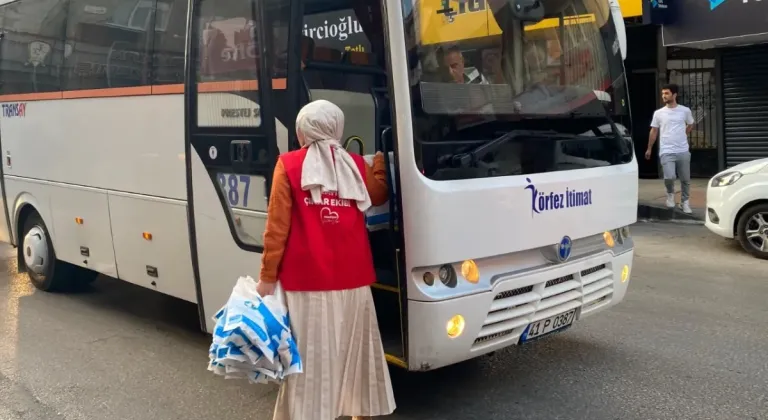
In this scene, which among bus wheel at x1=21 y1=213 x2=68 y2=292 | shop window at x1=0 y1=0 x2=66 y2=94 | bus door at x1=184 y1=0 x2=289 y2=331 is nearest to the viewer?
bus door at x1=184 y1=0 x2=289 y2=331

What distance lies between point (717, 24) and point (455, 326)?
10.8m

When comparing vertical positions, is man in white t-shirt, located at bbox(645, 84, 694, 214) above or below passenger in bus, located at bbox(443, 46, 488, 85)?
below

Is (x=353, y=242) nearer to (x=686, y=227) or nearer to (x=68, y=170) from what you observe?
(x=68, y=170)

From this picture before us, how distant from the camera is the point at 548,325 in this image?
4.40 m

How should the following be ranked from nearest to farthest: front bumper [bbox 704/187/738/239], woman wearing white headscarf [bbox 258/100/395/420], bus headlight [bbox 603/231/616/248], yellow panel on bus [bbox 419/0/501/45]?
woman wearing white headscarf [bbox 258/100/395/420] → yellow panel on bus [bbox 419/0/501/45] → bus headlight [bbox 603/231/616/248] → front bumper [bbox 704/187/738/239]

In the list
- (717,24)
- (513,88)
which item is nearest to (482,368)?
(513,88)

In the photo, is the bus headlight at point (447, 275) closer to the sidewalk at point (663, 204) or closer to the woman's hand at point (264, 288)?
the woman's hand at point (264, 288)

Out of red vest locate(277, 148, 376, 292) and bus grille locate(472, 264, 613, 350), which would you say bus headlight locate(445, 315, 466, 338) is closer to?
bus grille locate(472, 264, 613, 350)

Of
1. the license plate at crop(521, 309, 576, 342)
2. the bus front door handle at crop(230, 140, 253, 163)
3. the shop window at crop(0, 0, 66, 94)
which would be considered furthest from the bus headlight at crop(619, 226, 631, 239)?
the shop window at crop(0, 0, 66, 94)

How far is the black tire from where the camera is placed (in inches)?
338

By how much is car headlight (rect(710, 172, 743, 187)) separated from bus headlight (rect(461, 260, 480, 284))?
20.2 ft

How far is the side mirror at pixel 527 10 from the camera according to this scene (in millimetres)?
4371

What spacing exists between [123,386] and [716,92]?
43.6ft

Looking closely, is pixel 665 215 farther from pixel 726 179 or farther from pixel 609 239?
pixel 609 239
